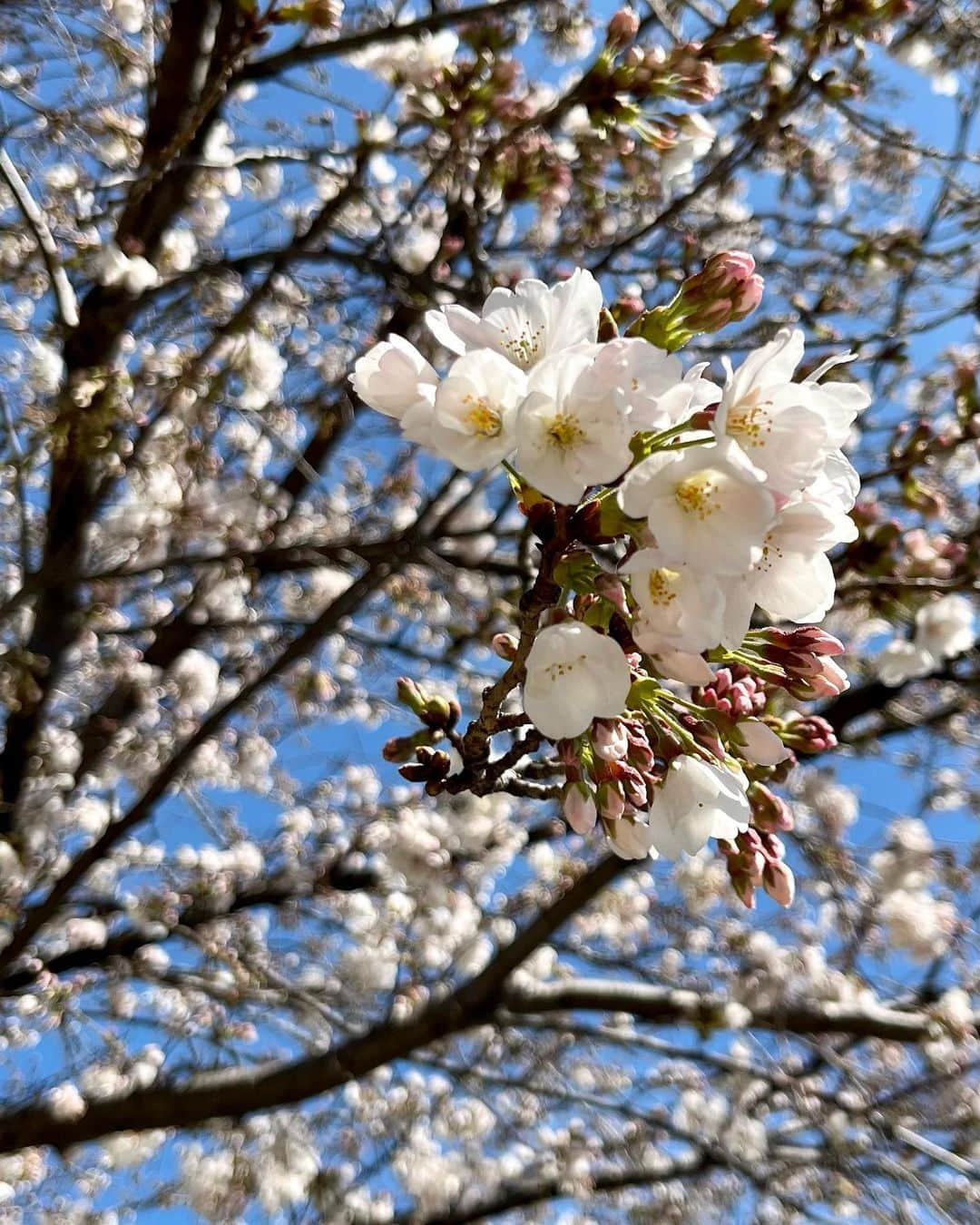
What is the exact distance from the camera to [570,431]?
875 mm

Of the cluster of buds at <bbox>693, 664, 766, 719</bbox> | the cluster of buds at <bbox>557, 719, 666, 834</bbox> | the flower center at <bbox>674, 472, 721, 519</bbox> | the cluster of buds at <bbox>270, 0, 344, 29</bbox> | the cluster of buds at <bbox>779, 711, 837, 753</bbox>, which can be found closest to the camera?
the flower center at <bbox>674, 472, 721, 519</bbox>

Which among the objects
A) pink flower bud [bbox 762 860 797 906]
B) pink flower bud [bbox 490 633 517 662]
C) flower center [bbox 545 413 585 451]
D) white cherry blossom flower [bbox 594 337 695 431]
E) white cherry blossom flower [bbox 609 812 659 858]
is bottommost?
pink flower bud [bbox 762 860 797 906]

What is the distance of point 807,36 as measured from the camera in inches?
108

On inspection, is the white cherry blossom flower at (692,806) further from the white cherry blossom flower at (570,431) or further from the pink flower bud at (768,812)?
the white cherry blossom flower at (570,431)

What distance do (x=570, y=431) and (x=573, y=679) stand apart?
0.26 meters

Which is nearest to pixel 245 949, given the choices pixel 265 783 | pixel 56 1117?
pixel 56 1117

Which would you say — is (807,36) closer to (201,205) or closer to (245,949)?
(201,205)

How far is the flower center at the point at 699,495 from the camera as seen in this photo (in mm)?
805

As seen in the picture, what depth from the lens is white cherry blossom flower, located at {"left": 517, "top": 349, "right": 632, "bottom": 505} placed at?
2.81 ft

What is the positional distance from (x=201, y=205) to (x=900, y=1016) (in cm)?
481

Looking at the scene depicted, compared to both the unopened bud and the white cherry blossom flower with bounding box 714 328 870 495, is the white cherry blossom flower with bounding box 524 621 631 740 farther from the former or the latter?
the unopened bud

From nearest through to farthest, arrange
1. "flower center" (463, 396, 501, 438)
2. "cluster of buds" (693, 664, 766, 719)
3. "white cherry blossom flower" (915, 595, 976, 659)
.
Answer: "flower center" (463, 396, 501, 438) < "cluster of buds" (693, 664, 766, 719) < "white cherry blossom flower" (915, 595, 976, 659)

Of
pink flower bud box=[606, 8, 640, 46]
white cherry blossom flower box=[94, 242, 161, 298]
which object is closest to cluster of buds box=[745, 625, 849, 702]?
pink flower bud box=[606, 8, 640, 46]

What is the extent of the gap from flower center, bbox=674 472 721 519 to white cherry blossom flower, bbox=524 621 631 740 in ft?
0.60
